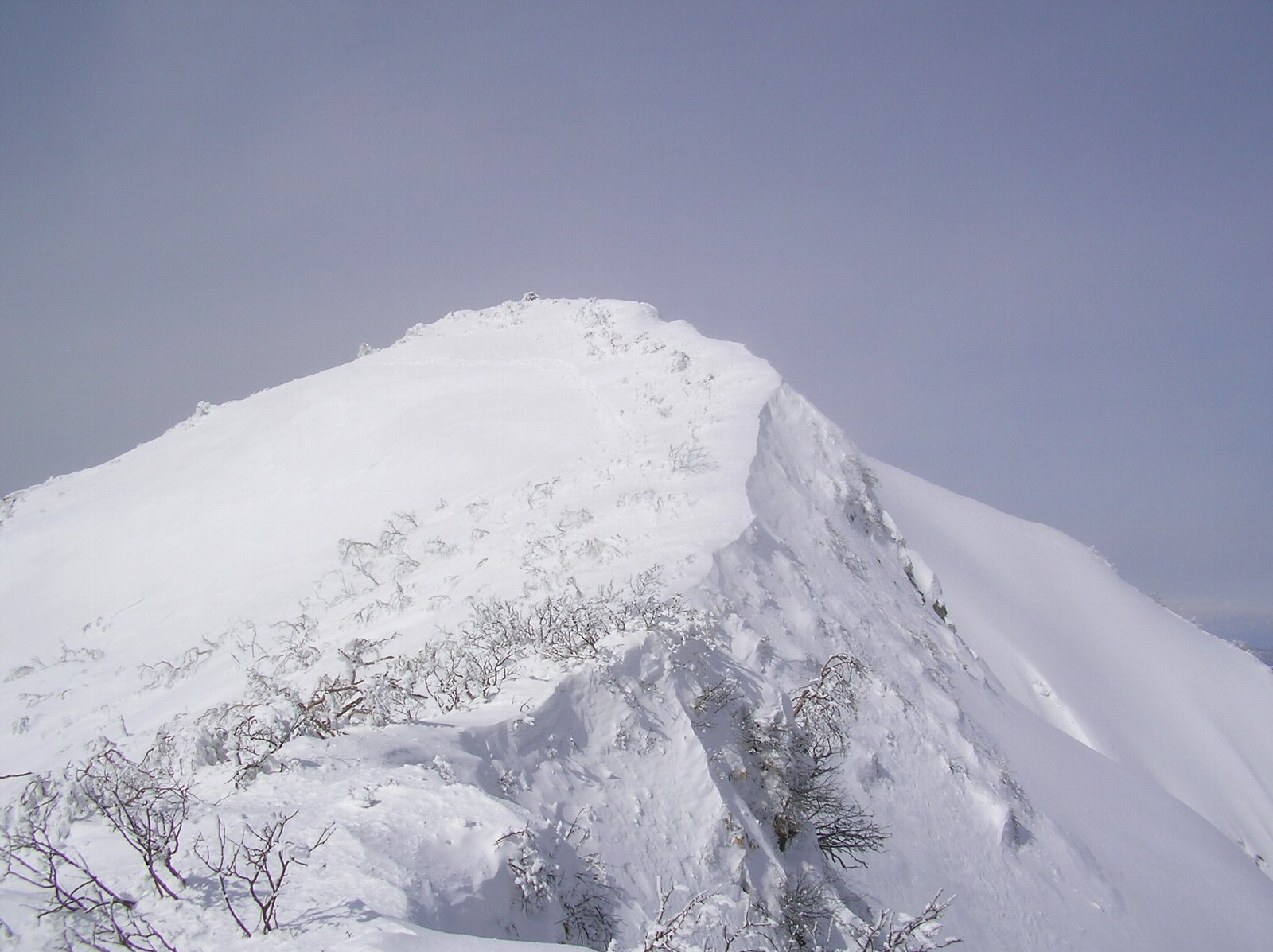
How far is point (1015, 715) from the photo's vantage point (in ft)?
45.0

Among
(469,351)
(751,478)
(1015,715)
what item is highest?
(469,351)

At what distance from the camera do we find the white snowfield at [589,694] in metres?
4.58

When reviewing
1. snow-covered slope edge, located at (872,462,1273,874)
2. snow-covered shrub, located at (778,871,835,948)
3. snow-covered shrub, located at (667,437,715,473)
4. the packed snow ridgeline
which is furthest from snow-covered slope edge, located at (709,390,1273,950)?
snow-covered slope edge, located at (872,462,1273,874)

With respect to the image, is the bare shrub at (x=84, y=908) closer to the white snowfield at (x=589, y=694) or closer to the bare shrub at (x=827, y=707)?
the white snowfield at (x=589, y=694)

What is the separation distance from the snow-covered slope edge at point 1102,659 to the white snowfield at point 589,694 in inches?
5.2

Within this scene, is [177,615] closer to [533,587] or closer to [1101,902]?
[533,587]

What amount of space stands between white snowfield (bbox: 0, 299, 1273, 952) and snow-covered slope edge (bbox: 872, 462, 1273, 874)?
0.13m

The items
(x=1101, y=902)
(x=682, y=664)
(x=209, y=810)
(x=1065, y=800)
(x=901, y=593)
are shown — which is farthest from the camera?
(x=901, y=593)

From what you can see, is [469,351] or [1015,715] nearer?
[1015,715]

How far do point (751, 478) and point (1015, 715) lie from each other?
20.8 ft

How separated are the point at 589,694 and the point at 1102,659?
1836 centimetres

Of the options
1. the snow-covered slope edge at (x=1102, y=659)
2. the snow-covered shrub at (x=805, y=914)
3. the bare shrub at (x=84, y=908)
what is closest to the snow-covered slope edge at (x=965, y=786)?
the snow-covered shrub at (x=805, y=914)

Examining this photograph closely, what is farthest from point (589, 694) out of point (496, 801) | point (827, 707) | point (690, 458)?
point (690, 458)

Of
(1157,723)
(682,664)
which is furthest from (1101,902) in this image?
(1157,723)
